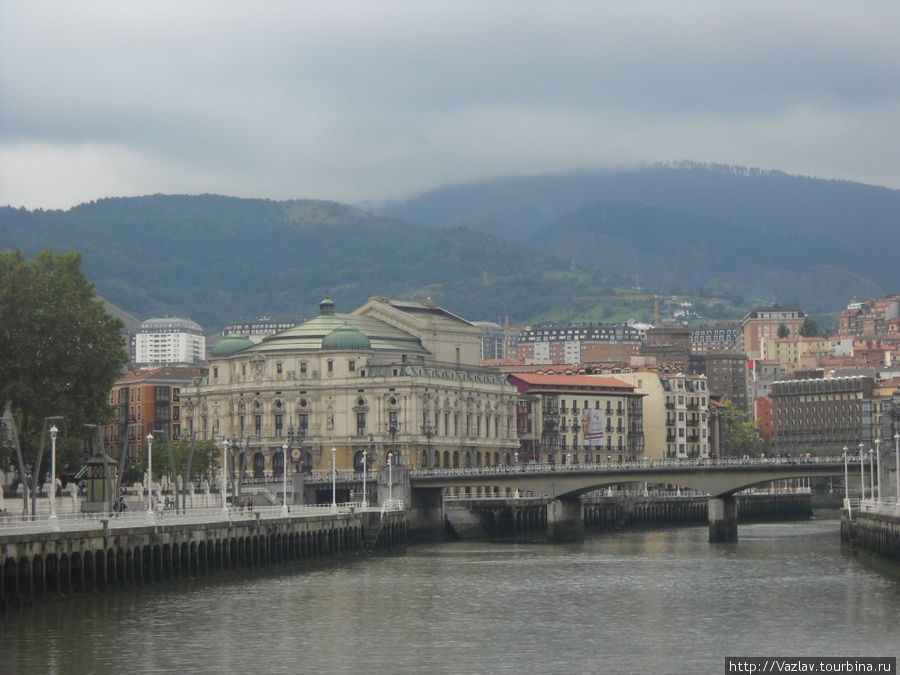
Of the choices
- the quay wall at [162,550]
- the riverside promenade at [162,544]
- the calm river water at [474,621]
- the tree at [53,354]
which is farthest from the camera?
the tree at [53,354]

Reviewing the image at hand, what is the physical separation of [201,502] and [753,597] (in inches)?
2470

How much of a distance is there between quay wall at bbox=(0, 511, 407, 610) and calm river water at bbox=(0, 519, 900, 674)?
1.31m

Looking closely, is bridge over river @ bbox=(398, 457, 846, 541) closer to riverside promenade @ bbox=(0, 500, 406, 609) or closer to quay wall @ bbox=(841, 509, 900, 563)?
quay wall @ bbox=(841, 509, 900, 563)

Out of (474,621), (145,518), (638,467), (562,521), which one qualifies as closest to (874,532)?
(638,467)

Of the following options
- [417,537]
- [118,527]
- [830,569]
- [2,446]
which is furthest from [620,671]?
[417,537]

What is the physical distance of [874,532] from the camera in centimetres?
13875

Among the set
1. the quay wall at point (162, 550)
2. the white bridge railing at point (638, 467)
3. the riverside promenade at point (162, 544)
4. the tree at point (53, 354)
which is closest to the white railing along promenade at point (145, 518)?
the riverside promenade at point (162, 544)

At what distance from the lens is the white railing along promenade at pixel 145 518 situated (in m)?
104

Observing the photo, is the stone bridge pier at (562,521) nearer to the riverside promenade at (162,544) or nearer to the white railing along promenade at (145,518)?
the riverside promenade at (162,544)

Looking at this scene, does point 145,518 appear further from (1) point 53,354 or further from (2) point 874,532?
(2) point 874,532

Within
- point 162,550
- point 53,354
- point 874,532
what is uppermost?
point 53,354

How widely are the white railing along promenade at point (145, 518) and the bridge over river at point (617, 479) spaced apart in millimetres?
22989

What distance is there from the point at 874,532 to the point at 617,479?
142 ft

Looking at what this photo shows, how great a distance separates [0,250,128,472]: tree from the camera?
145875mm
